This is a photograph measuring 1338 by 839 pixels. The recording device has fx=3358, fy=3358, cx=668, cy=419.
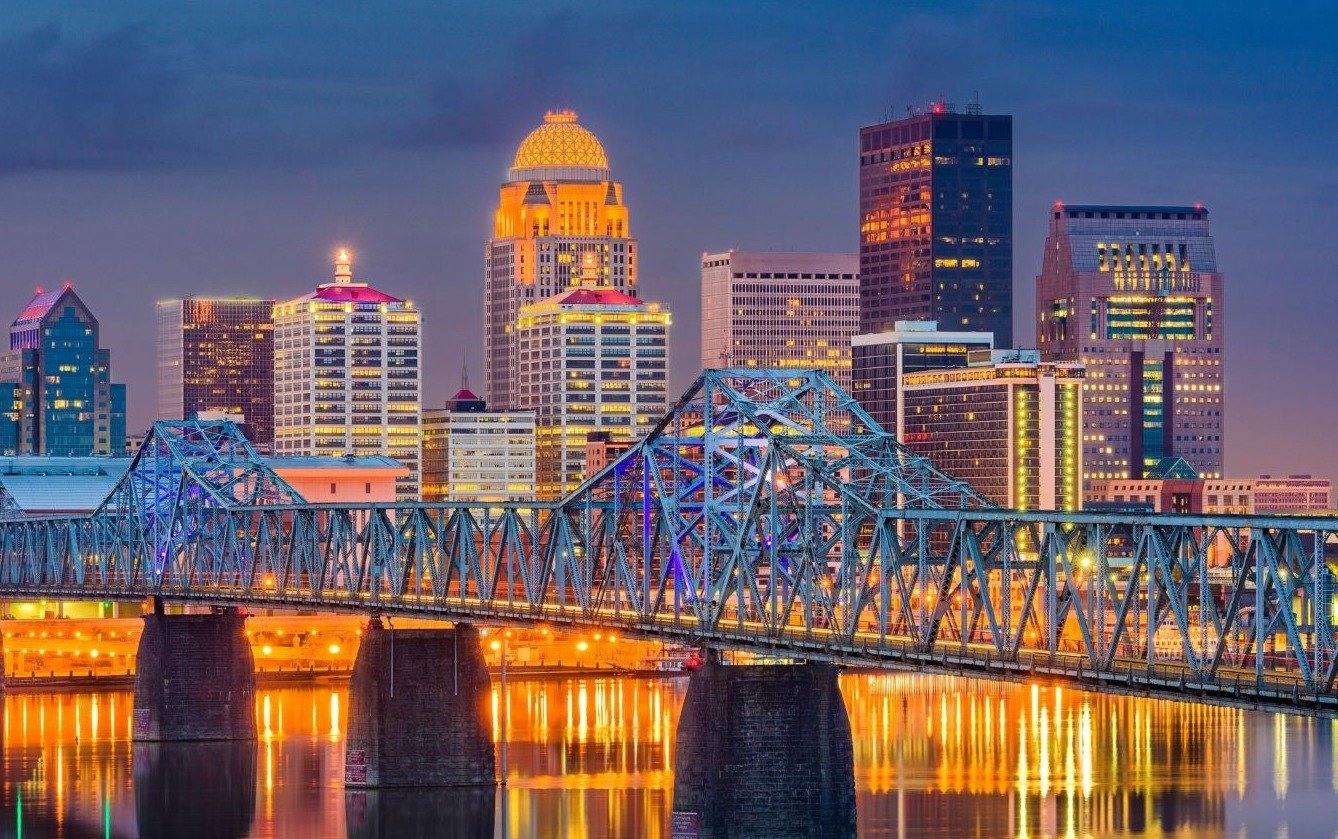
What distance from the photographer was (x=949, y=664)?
10638cm

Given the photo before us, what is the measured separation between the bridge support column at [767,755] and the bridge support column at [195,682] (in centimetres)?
5819

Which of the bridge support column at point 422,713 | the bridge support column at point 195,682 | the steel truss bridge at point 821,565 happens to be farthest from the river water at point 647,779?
the steel truss bridge at point 821,565

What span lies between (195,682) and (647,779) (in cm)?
3263

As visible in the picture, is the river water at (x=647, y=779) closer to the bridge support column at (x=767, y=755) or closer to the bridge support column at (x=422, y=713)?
the bridge support column at (x=422, y=713)

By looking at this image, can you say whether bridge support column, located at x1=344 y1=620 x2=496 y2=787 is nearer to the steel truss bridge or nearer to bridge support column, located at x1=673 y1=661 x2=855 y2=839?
the steel truss bridge

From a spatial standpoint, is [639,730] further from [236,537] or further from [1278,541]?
[1278,541]

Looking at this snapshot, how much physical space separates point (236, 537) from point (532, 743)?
23.6m

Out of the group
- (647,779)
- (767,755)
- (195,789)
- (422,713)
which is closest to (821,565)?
(767,755)

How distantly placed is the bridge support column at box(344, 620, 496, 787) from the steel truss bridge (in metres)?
2.01

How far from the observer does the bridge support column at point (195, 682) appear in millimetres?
169250

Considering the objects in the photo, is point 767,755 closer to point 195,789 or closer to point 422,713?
point 422,713

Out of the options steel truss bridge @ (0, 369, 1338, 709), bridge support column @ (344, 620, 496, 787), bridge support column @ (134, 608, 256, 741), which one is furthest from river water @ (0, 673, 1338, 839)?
steel truss bridge @ (0, 369, 1338, 709)

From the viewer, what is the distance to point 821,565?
12050cm

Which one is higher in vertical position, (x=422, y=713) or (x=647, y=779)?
(x=422, y=713)
